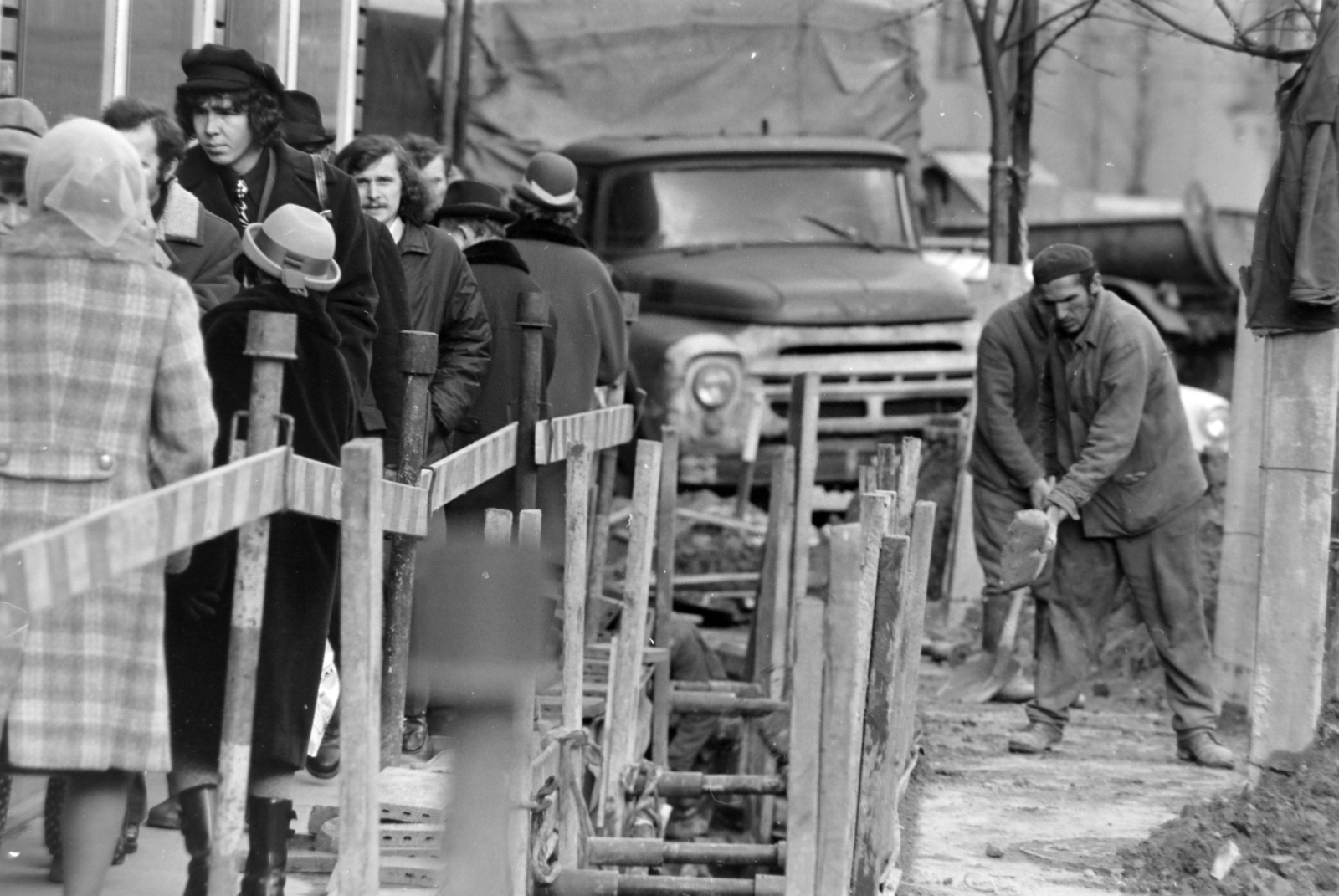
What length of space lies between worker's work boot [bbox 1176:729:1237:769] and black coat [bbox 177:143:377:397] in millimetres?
4023

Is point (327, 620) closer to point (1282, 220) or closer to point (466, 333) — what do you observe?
point (466, 333)

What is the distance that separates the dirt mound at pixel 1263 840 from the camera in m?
5.88

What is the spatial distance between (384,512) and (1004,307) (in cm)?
468

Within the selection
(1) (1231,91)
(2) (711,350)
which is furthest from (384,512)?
(1) (1231,91)

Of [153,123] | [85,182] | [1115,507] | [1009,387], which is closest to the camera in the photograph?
[85,182]

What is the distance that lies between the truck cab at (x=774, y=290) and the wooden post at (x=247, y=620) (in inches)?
297

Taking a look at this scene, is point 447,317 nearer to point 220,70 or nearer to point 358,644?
point 220,70

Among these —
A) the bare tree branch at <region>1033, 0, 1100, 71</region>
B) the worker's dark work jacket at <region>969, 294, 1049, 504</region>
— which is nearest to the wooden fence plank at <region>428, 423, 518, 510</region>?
the worker's dark work jacket at <region>969, 294, 1049, 504</region>

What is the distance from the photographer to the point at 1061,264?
26.0 ft

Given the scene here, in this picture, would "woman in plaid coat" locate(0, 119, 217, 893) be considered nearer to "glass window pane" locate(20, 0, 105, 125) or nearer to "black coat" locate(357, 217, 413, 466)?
"black coat" locate(357, 217, 413, 466)

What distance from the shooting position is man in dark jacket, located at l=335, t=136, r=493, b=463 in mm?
6254

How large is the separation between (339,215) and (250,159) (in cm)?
34

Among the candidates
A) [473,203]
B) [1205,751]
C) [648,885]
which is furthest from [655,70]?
[648,885]

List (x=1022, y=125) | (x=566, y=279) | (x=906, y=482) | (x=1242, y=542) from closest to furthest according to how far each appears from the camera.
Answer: (x=906, y=482), (x=566, y=279), (x=1242, y=542), (x=1022, y=125)
